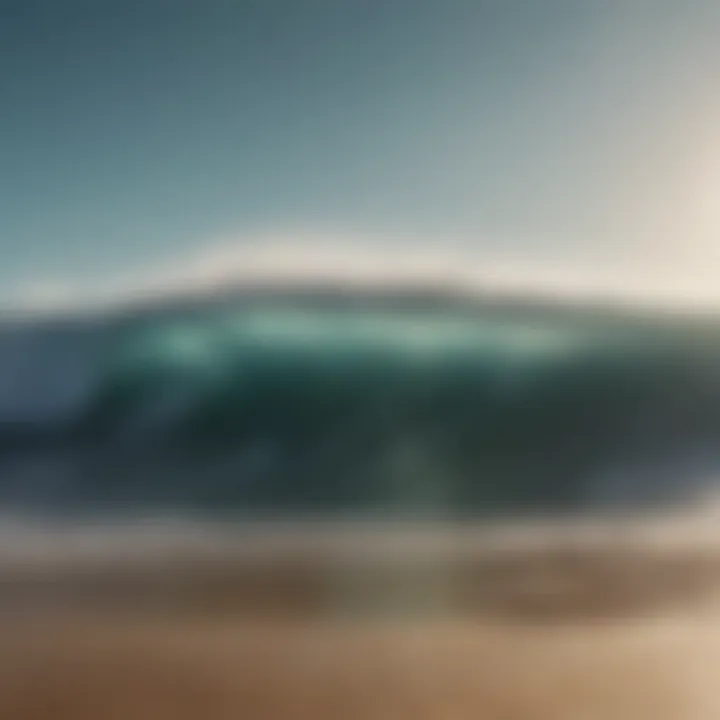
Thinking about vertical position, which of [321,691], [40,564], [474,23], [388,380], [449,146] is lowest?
[321,691]

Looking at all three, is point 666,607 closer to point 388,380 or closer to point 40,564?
Result: point 388,380

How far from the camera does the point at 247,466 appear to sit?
1.07 meters

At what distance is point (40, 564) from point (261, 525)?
0.89ft

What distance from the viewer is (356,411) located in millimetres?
1077

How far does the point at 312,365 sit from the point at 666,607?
20.0 inches

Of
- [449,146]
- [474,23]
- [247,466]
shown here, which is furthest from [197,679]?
[474,23]

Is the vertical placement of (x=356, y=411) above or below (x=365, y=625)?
above

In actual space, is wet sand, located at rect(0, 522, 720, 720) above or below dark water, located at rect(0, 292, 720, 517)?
below

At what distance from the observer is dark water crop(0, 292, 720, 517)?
1.07 m

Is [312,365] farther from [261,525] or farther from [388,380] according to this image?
[261,525]

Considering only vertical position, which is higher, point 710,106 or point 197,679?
point 710,106

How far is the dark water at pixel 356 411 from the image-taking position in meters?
1.07

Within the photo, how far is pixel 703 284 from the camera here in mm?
1094

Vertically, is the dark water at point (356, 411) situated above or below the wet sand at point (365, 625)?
above
